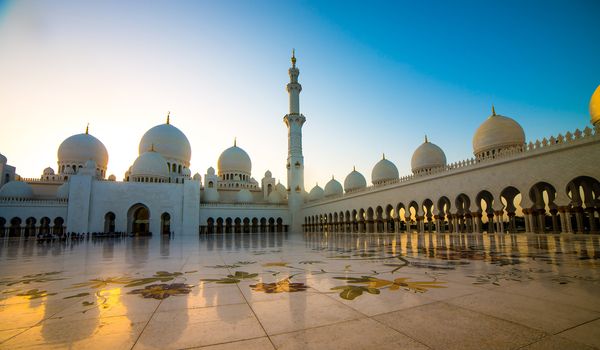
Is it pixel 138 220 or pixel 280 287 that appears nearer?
pixel 280 287

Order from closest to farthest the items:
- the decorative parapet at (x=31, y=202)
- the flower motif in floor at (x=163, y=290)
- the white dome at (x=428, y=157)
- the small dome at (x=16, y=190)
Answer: the flower motif in floor at (x=163, y=290) < the white dome at (x=428, y=157) < the decorative parapet at (x=31, y=202) < the small dome at (x=16, y=190)

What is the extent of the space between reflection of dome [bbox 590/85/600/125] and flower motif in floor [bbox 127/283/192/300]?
21316 millimetres

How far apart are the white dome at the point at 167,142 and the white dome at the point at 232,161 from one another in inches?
182

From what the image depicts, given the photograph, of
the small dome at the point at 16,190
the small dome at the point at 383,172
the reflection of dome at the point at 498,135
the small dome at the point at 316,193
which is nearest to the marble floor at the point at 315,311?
the reflection of dome at the point at 498,135

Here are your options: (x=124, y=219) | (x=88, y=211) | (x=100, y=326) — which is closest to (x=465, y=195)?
(x=100, y=326)

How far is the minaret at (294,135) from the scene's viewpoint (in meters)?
34.2

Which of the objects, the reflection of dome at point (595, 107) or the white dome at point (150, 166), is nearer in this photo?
the reflection of dome at point (595, 107)

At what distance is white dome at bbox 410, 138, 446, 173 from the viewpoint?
86.2ft

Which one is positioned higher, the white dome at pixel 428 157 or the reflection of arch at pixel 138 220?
the white dome at pixel 428 157

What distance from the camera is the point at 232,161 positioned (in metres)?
39.7

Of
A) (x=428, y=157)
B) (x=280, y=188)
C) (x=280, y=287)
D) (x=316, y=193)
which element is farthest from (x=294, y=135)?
(x=280, y=287)

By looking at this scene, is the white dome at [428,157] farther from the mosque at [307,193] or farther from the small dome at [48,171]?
the small dome at [48,171]

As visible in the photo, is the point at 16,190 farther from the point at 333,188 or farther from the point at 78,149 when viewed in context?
the point at 333,188

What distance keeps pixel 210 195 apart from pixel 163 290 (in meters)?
33.1
